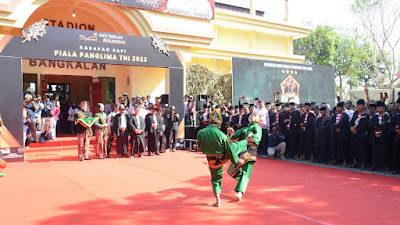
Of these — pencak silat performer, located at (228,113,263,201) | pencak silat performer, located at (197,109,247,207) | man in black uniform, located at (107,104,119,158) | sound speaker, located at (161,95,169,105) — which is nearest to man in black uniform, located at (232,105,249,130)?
sound speaker, located at (161,95,169,105)

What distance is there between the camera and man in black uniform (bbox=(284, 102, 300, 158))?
11.3m

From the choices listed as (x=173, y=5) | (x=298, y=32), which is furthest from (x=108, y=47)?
(x=298, y=32)

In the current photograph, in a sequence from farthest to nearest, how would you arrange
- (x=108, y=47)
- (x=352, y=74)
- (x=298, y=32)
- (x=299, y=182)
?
(x=352, y=74) → (x=298, y=32) → (x=108, y=47) → (x=299, y=182)

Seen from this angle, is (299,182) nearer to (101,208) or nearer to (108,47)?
(101,208)

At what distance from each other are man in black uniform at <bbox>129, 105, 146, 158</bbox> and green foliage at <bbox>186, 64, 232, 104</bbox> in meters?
5.21

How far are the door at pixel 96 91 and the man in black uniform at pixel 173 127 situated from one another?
4.92 m

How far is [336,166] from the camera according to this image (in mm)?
9797

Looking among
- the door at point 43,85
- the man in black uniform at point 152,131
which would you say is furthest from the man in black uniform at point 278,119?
the door at point 43,85

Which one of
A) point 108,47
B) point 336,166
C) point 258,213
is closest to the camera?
point 258,213

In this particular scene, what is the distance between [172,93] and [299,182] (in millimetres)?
7376

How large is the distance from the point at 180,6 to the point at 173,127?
534 centimetres

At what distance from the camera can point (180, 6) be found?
14.9 metres

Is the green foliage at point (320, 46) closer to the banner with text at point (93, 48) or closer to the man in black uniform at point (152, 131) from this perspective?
the banner with text at point (93, 48)

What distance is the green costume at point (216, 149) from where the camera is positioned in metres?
5.59
